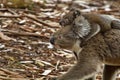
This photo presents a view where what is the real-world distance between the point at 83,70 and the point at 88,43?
39 cm

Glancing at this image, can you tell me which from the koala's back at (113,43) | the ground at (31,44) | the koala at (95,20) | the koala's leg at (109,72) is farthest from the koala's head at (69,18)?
the ground at (31,44)

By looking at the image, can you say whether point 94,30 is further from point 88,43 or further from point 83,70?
point 83,70

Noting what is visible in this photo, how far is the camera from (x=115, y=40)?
624 cm

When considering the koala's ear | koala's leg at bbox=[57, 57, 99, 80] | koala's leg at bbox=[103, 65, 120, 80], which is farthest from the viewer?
koala's leg at bbox=[103, 65, 120, 80]

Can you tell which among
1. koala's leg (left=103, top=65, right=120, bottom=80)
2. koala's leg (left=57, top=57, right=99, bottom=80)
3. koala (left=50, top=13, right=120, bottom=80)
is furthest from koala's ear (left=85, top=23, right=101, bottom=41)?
koala's leg (left=103, top=65, right=120, bottom=80)

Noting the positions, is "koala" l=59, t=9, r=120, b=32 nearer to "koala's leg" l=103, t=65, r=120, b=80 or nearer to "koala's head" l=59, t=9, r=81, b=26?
→ "koala's head" l=59, t=9, r=81, b=26

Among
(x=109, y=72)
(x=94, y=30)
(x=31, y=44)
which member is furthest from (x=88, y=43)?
(x=31, y=44)

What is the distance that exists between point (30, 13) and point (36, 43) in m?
1.85

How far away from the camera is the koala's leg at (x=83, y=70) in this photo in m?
6.02

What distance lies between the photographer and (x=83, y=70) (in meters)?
6.03

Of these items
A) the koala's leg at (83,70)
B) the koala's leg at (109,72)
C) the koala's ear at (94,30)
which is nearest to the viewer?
the koala's leg at (83,70)

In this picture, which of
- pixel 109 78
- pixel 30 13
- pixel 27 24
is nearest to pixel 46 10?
pixel 30 13

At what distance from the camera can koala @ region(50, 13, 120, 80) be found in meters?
6.11

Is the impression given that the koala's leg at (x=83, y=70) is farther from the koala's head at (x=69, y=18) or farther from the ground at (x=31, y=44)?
the ground at (x=31, y=44)
